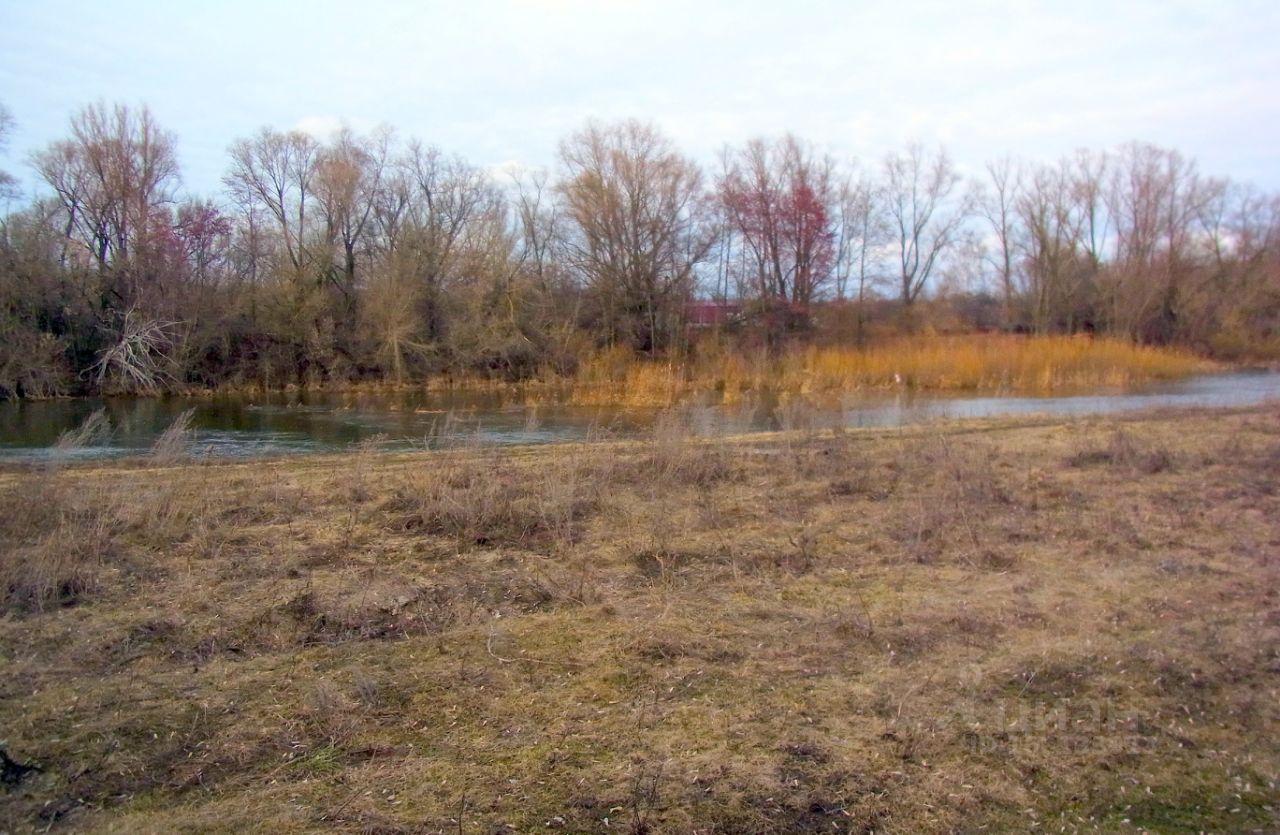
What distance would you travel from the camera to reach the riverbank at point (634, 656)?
140 inches

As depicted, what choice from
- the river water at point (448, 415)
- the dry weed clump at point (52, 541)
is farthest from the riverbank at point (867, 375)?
the dry weed clump at point (52, 541)

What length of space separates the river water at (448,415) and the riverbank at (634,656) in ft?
11.9

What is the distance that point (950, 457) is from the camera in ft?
34.1

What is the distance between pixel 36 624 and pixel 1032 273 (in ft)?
163

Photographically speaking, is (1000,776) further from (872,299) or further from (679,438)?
(872,299)

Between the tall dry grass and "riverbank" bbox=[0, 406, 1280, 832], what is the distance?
17065mm

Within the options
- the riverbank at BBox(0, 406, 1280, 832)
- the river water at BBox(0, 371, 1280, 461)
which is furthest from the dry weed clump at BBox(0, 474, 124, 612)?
the river water at BBox(0, 371, 1280, 461)

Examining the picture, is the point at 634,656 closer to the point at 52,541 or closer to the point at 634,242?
the point at 52,541

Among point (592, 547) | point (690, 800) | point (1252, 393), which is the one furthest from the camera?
point (1252, 393)

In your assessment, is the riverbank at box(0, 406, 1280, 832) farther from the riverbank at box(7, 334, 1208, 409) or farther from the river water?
the riverbank at box(7, 334, 1208, 409)

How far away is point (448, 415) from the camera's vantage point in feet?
48.5

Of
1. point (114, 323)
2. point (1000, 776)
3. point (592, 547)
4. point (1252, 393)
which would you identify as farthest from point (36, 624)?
point (114, 323)

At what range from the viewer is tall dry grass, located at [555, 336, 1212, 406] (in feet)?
87.5

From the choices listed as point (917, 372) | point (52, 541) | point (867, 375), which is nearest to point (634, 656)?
point (52, 541)
